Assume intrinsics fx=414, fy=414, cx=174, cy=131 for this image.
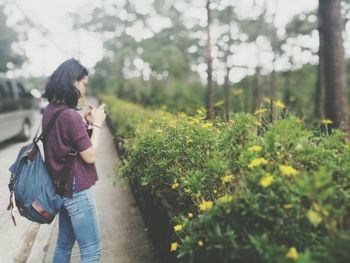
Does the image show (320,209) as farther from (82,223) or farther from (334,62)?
(334,62)

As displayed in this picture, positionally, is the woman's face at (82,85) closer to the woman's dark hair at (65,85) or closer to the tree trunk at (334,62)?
the woman's dark hair at (65,85)

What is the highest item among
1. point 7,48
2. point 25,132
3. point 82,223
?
point 7,48

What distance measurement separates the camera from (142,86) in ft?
86.4

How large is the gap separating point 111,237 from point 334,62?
6165 mm

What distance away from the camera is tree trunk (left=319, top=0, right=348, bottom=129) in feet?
27.8

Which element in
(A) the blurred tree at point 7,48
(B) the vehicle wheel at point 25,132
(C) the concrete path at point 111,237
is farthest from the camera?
(A) the blurred tree at point 7,48

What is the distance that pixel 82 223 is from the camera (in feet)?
9.07

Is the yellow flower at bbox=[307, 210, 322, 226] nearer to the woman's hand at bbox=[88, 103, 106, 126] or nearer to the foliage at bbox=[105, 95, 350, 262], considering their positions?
the foliage at bbox=[105, 95, 350, 262]

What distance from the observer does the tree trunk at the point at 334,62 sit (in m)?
8.48

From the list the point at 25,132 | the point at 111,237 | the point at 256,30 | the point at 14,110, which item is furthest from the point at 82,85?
the point at 256,30

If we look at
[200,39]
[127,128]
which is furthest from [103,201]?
[200,39]

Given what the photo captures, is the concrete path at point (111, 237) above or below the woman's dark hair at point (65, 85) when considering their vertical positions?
below

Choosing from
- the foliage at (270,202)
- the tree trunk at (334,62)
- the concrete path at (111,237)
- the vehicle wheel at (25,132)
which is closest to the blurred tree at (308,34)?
the tree trunk at (334,62)

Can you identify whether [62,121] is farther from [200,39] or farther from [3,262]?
[200,39]
